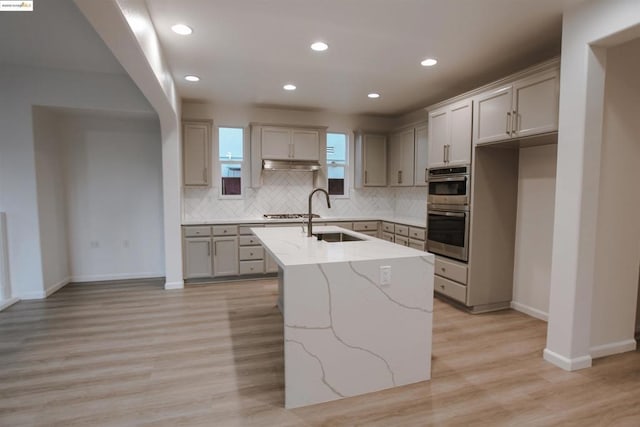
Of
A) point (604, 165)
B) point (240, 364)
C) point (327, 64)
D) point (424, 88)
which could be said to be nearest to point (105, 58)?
point (327, 64)

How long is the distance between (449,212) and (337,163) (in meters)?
2.46

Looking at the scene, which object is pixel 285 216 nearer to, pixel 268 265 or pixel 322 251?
pixel 268 265

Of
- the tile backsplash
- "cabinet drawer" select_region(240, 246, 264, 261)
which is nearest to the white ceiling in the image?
the tile backsplash

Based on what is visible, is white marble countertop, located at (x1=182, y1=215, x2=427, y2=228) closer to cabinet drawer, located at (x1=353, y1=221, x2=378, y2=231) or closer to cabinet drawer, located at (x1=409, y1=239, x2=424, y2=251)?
cabinet drawer, located at (x1=353, y1=221, x2=378, y2=231)

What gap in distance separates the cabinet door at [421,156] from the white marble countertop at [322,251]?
93.2 inches

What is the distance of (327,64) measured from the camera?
3549mm

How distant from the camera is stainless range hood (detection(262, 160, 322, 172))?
513 cm

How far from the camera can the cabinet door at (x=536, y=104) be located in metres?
2.75

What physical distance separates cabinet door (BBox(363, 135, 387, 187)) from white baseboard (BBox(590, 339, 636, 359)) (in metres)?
3.64

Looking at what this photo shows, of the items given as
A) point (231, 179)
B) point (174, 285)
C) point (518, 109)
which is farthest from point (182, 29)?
point (174, 285)

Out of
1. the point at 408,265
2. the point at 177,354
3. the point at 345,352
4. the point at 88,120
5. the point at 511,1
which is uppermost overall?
the point at 511,1

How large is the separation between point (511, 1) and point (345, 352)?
2.63 m

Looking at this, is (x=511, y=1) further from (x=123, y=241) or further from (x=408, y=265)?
(x=123, y=241)

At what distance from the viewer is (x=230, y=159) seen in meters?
5.40
